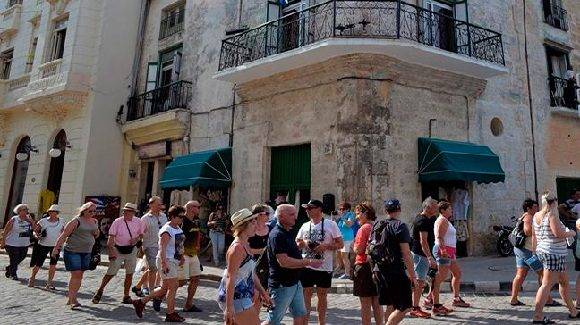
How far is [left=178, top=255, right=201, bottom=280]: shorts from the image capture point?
6680mm

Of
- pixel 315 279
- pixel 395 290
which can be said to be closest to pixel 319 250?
pixel 315 279

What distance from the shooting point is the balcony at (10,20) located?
20.7m

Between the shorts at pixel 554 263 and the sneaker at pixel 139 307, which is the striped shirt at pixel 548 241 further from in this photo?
the sneaker at pixel 139 307

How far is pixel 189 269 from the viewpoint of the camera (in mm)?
6840

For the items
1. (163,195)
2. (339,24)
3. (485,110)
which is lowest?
(163,195)

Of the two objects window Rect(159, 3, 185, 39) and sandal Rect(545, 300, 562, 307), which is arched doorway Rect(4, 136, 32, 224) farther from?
sandal Rect(545, 300, 562, 307)

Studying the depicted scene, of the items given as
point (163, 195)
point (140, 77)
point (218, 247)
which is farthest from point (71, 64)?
point (218, 247)

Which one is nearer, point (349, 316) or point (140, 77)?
point (349, 316)

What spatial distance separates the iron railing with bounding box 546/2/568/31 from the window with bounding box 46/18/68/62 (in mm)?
17827

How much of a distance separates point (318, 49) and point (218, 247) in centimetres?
553

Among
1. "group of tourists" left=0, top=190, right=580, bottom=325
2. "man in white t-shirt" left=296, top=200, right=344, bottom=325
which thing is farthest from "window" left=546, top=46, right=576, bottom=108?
"man in white t-shirt" left=296, top=200, right=344, bottom=325

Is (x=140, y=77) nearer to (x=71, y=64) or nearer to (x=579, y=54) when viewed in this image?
(x=71, y=64)

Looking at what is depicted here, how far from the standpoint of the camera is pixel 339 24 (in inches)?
422

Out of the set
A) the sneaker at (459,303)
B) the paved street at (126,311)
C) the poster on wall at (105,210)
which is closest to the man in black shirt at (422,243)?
the paved street at (126,311)
